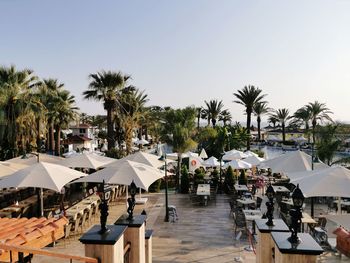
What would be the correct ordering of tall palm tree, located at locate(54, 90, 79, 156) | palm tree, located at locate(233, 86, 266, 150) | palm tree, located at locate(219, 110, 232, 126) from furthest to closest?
1. palm tree, located at locate(219, 110, 232, 126)
2. palm tree, located at locate(233, 86, 266, 150)
3. tall palm tree, located at locate(54, 90, 79, 156)

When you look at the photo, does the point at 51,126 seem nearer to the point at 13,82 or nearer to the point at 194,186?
the point at 13,82

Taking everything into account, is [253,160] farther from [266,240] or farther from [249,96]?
[249,96]

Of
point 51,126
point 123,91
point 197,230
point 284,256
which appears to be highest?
point 123,91

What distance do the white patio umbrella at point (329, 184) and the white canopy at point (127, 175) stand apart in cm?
460

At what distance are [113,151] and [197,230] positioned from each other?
37.4 ft

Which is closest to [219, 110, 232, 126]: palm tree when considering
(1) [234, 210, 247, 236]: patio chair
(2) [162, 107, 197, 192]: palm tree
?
(2) [162, 107, 197, 192]: palm tree

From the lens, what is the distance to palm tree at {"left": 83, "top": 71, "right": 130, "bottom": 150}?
26.9 meters

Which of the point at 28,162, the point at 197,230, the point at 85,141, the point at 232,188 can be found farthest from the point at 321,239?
the point at 85,141

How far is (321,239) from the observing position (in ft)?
32.0

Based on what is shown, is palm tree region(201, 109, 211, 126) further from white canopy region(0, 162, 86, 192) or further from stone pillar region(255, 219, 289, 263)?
stone pillar region(255, 219, 289, 263)

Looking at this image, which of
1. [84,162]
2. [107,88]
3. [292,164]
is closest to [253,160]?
[292,164]

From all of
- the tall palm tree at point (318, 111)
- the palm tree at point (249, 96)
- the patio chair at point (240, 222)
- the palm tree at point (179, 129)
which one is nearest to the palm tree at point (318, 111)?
the tall palm tree at point (318, 111)

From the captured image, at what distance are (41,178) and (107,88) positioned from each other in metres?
17.8

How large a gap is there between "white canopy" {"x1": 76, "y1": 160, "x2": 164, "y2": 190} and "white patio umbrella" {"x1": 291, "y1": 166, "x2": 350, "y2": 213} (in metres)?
4.60
